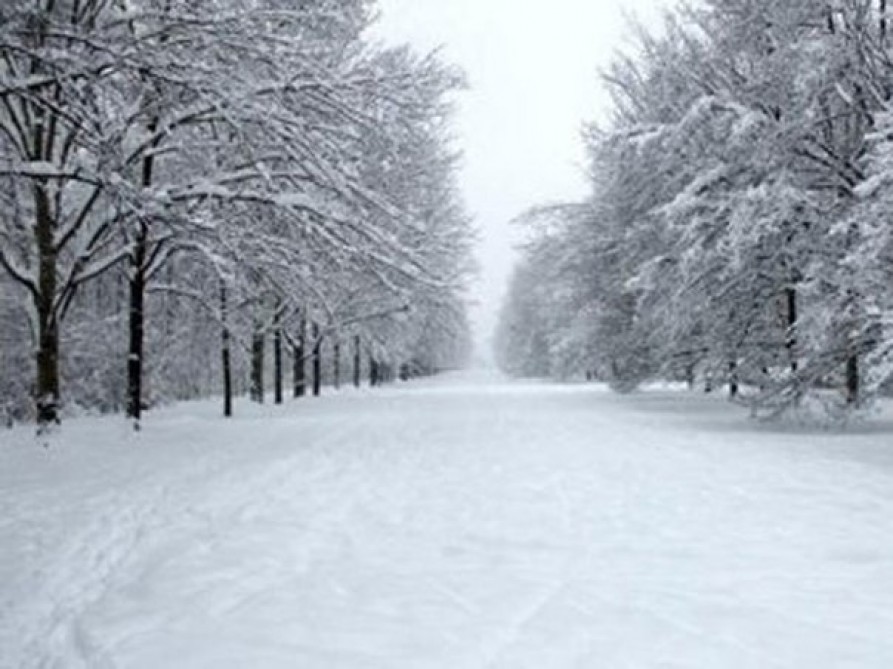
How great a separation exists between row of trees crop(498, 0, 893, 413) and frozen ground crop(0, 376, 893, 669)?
305cm

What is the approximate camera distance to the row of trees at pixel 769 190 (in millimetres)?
15602

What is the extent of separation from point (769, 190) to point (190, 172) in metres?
12.0

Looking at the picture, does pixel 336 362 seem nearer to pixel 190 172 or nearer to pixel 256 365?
pixel 256 365

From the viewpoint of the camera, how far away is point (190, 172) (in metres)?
21.5

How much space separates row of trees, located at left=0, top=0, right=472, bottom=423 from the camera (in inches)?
389

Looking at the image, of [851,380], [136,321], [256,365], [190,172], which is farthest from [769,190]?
[256,365]

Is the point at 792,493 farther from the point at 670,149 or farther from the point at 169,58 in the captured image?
the point at 670,149

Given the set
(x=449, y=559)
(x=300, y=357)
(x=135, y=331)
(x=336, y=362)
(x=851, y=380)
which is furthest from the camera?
(x=336, y=362)

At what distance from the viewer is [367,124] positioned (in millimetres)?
12422

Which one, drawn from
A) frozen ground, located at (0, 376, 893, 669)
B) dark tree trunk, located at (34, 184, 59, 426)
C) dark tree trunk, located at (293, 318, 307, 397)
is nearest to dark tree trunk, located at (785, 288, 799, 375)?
frozen ground, located at (0, 376, 893, 669)

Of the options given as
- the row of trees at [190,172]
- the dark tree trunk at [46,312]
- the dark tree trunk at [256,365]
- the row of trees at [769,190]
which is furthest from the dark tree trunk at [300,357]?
the dark tree trunk at [46,312]

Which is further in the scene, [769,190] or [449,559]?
[769,190]

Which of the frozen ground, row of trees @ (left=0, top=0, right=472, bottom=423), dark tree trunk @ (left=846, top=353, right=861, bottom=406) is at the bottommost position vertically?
the frozen ground

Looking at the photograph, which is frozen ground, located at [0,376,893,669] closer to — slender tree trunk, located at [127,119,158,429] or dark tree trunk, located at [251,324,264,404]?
slender tree trunk, located at [127,119,158,429]
